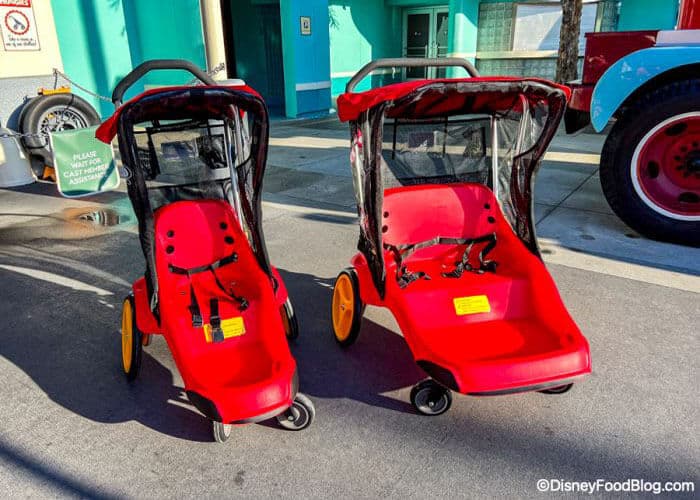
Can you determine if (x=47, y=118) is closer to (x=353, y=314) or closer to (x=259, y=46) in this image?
(x=353, y=314)

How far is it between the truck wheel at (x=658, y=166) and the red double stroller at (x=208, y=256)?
3.24 meters

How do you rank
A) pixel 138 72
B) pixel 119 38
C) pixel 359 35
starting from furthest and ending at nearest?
pixel 359 35 → pixel 119 38 → pixel 138 72

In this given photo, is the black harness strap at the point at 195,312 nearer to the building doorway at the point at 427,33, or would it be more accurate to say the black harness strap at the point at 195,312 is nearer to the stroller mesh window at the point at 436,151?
the stroller mesh window at the point at 436,151

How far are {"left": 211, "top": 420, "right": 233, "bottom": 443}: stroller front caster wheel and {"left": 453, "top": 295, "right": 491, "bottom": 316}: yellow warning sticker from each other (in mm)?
1281

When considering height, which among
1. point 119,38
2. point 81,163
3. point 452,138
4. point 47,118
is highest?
point 119,38

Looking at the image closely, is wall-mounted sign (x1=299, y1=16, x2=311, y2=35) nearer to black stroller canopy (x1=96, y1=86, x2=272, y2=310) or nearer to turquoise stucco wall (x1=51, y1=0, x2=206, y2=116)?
turquoise stucco wall (x1=51, y1=0, x2=206, y2=116)

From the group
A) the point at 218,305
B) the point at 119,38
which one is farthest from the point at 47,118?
the point at 218,305

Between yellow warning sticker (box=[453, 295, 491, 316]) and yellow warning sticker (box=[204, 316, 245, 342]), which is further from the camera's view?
yellow warning sticker (box=[453, 295, 491, 316])

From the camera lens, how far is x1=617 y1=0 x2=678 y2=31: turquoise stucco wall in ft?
39.8

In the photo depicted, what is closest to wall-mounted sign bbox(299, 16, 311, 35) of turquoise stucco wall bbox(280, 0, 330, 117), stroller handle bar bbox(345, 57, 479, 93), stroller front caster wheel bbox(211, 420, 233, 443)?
turquoise stucco wall bbox(280, 0, 330, 117)

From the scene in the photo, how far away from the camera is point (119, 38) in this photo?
32.4 ft

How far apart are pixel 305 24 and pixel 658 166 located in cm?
836

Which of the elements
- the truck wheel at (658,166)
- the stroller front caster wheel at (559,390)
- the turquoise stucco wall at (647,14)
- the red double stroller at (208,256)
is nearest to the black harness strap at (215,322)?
the red double stroller at (208,256)

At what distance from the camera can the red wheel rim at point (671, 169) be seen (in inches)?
172
